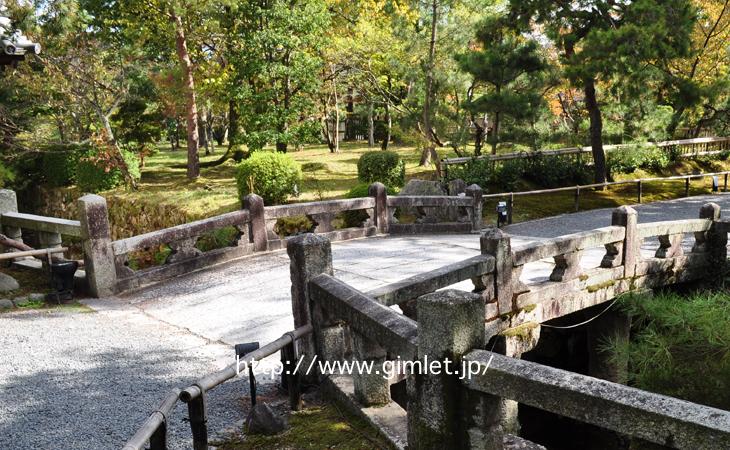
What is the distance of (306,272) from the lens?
556cm

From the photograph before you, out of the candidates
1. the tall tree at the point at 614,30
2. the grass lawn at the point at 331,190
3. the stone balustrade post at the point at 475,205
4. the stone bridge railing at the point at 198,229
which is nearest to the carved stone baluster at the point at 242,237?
the stone bridge railing at the point at 198,229

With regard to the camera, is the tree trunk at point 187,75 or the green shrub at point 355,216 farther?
the tree trunk at point 187,75

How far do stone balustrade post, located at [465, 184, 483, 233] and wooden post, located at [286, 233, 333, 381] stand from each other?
9.02 m

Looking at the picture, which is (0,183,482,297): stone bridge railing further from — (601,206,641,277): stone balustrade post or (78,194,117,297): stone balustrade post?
(601,206,641,277): stone balustrade post

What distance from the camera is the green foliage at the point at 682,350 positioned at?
747 cm

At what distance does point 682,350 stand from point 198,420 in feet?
21.1

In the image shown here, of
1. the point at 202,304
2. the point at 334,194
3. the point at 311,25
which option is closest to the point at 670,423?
the point at 202,304

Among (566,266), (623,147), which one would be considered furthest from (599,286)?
(623,147)

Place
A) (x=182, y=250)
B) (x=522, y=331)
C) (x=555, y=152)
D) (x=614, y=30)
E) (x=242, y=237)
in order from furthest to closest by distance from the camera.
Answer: (x=555, y=152) < (x=614, y=30) < (x=242, y=237) < (x=182, y=250) < (x=522, y=331)

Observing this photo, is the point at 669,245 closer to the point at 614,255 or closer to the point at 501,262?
the point at 614,255

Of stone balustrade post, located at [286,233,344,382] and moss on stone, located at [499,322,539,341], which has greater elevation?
stone balustrade post, located at [286,233,344,382]

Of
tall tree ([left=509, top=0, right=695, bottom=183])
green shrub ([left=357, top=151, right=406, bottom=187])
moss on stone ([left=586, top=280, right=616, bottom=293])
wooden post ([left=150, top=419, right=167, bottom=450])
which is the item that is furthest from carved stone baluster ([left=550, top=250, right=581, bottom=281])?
green shrub ([left=357, top=151, right=406, bottom=187])

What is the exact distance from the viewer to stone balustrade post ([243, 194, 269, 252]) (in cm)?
1153

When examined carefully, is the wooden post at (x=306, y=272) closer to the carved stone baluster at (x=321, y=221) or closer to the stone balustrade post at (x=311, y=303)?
the stone balustrade post at (x=311, y=303)
